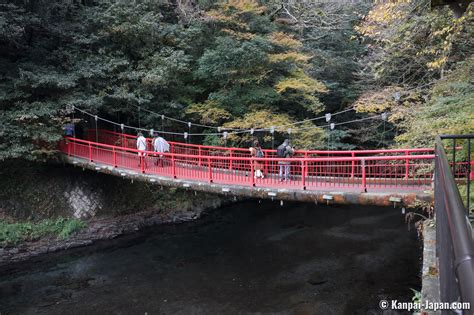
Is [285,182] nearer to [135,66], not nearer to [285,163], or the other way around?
[285,163]

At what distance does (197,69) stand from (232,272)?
889 centimetres

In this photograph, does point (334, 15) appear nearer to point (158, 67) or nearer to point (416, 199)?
point (158, 67)

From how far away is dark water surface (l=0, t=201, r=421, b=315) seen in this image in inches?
330

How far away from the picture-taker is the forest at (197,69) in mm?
11586

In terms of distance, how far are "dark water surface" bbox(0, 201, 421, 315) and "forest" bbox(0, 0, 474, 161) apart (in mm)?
3305

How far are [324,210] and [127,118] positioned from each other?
936cm

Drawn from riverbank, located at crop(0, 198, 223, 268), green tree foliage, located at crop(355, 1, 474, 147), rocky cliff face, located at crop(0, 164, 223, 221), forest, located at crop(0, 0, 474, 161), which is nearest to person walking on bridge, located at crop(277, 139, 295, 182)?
green tree foliage, located at crop(355, 1, 474, 147)

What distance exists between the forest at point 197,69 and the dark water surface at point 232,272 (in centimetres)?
330

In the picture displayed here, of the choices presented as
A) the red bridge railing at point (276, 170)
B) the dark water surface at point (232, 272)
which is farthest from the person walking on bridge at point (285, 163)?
the dark water surface at point (232, 272)

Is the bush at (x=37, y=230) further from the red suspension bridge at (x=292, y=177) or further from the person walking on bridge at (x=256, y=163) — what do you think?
the person walking on bridge at (x=256, y=163)

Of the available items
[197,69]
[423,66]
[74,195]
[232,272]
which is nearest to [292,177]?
[232,272]

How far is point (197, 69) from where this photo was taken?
15539 millimetres

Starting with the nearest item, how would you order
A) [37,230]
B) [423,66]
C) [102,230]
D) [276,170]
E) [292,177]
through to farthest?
[292,177], [276,170], [423,66], [37,230], [102,230]

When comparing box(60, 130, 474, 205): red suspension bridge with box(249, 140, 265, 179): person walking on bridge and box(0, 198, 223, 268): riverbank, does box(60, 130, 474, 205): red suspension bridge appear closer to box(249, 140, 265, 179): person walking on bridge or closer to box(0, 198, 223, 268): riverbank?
box(249, 140, 265, 179): person walking on bridge
